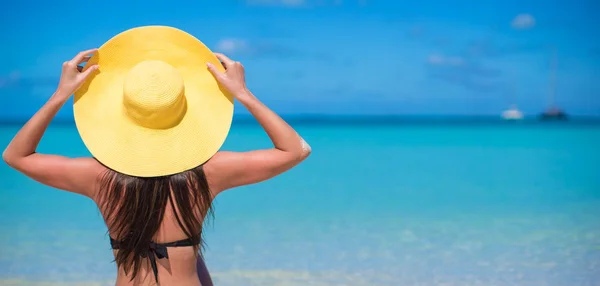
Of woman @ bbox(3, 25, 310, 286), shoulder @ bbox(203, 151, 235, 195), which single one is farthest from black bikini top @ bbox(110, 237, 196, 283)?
shoulder @ bbox(203, 151, 235, 195)

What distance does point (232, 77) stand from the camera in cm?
197

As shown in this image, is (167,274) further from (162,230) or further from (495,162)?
(495,162)

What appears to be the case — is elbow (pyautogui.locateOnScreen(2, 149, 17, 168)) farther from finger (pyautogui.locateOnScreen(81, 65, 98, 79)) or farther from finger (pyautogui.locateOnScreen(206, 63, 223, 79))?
finger (pyautogui.locateOnScreen(206, 63, 223, 79))

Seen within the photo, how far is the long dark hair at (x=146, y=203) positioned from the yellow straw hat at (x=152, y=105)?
4 cm

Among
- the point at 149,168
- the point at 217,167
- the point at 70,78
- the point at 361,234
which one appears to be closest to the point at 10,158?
the point at 70,78

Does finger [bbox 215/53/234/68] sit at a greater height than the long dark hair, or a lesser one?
greater

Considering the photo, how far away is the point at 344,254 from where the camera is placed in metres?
5.92

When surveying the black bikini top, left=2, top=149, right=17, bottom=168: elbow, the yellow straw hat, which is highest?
the yellow straw hat

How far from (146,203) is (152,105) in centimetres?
27

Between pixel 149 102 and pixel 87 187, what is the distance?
31 centimetres

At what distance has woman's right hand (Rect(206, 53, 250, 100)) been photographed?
195 cm

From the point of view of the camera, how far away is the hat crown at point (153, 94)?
1.88m

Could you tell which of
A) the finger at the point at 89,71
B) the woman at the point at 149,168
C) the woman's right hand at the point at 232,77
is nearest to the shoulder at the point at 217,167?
the woman at the point at 149,168

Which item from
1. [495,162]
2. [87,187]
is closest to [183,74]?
[87,187]
